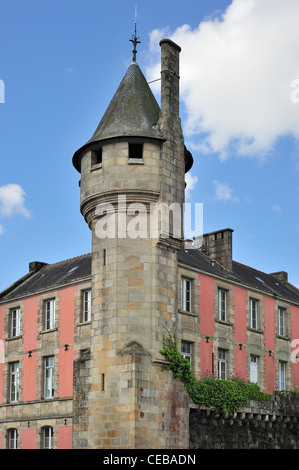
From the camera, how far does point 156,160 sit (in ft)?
80.8

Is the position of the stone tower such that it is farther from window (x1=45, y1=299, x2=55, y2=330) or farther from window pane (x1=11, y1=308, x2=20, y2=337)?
window pane (x1=11, y1=308, x2=20, y2=337)

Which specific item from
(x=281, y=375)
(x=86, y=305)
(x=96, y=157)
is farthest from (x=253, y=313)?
(x=96, y=157)

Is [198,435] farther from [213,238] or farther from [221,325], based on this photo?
[213,238]

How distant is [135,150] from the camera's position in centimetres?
2611

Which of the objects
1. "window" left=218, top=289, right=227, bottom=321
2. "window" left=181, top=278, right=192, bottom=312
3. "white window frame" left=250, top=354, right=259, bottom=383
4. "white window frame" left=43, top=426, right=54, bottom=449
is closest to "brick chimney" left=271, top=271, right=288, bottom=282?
"white window frame" left=250, top=354, right=259, bottom=383

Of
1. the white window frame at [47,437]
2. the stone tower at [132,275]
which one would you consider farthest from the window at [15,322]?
the stone tower at [132,275]

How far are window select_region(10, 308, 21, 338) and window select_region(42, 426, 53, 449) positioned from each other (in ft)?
18.5

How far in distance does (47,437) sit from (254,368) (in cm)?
1056

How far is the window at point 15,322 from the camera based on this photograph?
39094 mm

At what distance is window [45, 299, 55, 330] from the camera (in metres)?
37.1

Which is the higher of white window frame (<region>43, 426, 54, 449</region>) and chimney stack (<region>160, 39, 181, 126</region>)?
chimney stack (<region>160, 39, 181, 126</region>)

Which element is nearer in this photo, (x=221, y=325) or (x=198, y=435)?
(x=198, y=435)

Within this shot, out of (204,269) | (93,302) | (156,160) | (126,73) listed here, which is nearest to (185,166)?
(156,160)

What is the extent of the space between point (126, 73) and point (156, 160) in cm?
426
